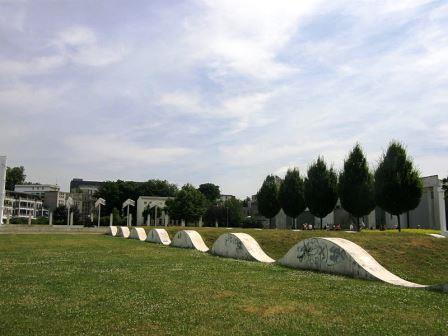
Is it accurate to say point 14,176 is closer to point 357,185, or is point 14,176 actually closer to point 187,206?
point 187,206

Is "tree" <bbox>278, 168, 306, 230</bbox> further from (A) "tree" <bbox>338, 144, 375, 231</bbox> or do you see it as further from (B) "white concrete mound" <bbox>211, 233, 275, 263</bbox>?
(B) "white concrete mound" <bbox>211, 233, 275, 263</bbox>

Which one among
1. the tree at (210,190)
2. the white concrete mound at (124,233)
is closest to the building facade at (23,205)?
the tree at (210,190)

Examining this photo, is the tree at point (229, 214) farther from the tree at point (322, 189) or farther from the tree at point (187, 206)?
the tree at point (322, 189)

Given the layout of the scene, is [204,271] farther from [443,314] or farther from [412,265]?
[412,265]

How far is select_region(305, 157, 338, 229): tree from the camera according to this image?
38219mm

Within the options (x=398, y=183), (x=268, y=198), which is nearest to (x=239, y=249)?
Answer: (x=398, y=183)

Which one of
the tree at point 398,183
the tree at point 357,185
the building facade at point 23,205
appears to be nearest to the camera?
the tree at point 398,183

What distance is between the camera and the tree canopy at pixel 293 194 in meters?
44.6

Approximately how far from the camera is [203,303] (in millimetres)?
7895

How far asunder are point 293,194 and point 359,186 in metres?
11.2

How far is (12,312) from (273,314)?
159 inches

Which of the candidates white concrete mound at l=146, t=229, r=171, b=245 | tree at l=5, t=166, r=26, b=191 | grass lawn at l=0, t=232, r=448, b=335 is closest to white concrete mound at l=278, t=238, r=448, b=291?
grass lawn at l=0, t=232, r=448, b=335

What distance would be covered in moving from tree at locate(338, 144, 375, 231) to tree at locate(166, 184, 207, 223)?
145 ft

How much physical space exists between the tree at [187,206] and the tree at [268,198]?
26430 millimetres
